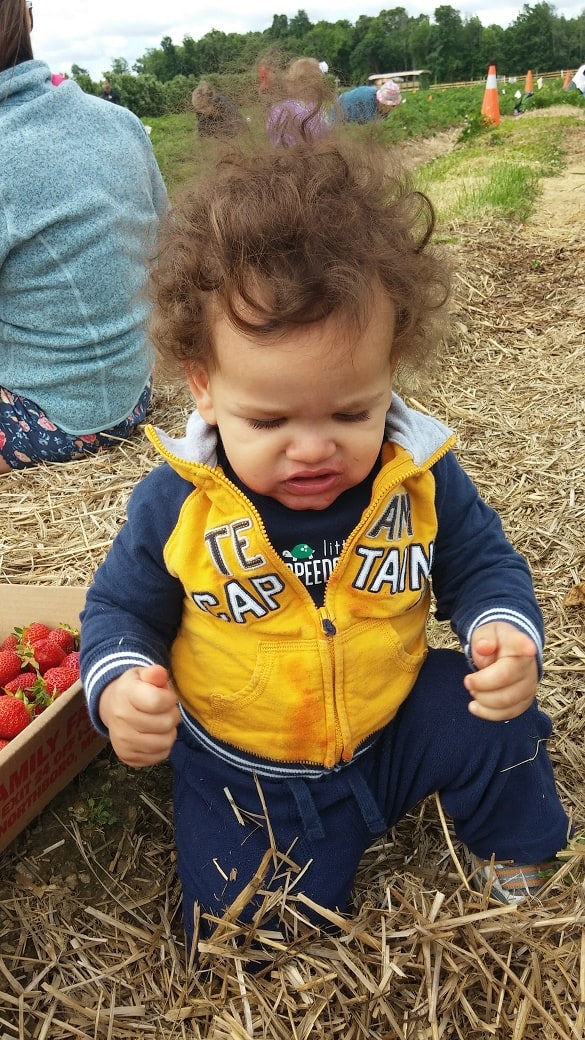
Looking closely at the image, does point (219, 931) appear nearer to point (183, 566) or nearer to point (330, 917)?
point (330, 917)

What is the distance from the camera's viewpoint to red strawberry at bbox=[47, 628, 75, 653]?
2402 millimetres

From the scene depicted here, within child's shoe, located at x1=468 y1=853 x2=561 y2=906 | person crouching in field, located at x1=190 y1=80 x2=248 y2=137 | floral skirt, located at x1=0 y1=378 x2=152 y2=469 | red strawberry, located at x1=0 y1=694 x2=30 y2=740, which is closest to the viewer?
person crouching in field, located at x1=190 y1=80 x2=248 y2=137

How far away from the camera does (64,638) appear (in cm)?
241

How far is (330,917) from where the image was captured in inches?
67.7

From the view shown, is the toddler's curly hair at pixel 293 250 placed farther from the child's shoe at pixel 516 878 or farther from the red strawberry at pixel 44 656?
the child's shoe at pixel 516 878

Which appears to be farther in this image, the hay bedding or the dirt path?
the dirt path

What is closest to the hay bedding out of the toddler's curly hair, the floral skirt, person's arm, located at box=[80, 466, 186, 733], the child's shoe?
the child's shoe

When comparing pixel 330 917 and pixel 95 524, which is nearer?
pixel 330 917

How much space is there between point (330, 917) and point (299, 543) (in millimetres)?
740

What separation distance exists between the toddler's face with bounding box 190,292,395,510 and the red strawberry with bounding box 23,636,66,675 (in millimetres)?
1026

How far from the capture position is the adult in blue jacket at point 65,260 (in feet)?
10.8

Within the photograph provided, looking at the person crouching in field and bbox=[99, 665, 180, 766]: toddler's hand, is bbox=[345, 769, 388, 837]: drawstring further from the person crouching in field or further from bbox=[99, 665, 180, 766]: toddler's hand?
the person crouching in field

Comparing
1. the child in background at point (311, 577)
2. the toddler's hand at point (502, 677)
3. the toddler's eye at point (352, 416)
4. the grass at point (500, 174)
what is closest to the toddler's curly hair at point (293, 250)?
the child in background at point (311, 577)

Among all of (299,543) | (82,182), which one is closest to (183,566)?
(299,543)
